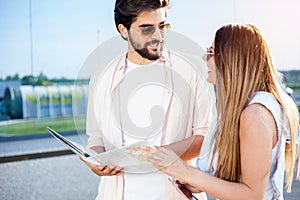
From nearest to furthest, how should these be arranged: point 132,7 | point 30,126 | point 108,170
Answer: point 108,170 → point 132,7 → point 30,126

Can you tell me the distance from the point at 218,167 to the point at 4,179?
3.59 m

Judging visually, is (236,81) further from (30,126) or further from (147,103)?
(30,126)

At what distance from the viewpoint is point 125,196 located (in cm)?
142

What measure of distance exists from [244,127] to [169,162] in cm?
20

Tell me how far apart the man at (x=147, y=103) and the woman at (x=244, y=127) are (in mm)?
102

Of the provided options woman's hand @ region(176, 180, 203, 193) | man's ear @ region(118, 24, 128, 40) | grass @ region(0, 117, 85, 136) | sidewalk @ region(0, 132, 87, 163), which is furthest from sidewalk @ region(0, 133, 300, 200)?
woman's hand @ region(176, 180, 203, 193)

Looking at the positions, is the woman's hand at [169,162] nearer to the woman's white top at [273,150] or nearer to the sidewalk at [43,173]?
the woman's white top at [273,150]

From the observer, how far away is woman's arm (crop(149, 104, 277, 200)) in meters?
1.16

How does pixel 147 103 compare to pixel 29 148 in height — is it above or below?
above

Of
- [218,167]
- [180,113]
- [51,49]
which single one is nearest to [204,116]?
[180,113]

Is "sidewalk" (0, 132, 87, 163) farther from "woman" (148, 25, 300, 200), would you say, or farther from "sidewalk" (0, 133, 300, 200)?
"woman" (148, 25, 300, 200)

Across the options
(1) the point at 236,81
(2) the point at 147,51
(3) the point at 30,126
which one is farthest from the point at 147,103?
(3) the point at 30,126

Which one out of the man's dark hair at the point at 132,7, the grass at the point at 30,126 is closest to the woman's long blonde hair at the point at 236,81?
the man's dark hair at the point at 132,7

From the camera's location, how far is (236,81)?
122cm
